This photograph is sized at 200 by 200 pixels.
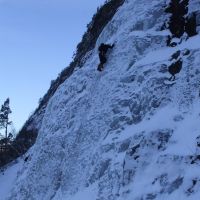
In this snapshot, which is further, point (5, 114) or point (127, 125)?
point (5, 114)

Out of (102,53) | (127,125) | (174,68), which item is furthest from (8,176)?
(174,68)

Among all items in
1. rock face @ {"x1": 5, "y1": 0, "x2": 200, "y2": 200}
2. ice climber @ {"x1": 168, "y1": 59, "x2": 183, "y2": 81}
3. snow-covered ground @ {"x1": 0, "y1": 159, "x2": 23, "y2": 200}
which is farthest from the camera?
snow-covered ground @ {"x1": 0, "y1": 159, "x2": 23, "y2": 200}

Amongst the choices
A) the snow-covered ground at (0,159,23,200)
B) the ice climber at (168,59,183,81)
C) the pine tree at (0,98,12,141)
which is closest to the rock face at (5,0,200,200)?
the ice climber at (168,59,183,81)

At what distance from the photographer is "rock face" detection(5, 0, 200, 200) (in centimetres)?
1892

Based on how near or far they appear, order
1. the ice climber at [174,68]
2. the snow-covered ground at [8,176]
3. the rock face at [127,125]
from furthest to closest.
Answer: the snow-covered ground at [8,176], the ice climber at [174,68], the rock face at [127,125]

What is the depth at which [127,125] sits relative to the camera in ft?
73.4

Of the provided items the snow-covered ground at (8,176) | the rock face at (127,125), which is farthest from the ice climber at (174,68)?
the snow-covered ground at (8,176)

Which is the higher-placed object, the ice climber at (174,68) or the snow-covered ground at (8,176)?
the snow-covered ground at (8,176)

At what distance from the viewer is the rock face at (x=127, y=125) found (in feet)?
62.1

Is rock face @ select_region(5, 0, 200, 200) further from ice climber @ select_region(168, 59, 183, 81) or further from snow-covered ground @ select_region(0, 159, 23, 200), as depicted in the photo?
snow-covered ground @ select_region(0, 159, 23, 200)

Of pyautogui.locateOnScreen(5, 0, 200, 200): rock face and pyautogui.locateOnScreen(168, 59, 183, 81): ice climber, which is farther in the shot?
pyautogui.locateOnScreen(168, 59, 183, 81): ice climber

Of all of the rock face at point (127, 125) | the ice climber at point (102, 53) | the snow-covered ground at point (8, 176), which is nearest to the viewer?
the rock face at point (127, 125)

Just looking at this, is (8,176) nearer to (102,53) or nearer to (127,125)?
Result: (102,53)

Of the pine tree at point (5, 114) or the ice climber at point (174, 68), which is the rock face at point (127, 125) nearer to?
the ice climber at point (174, 68)
